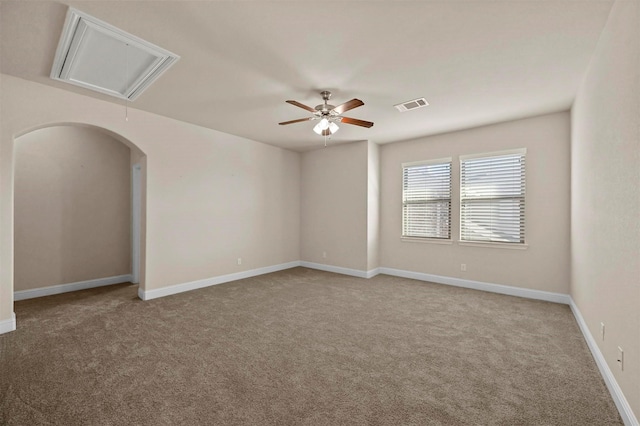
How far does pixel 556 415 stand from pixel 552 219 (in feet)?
10.7

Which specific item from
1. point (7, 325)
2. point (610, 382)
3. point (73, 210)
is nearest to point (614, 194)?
point (610, 382)

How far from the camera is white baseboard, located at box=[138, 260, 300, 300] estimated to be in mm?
4203

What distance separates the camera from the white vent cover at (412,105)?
365cm

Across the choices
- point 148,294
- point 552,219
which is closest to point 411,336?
point 552,219

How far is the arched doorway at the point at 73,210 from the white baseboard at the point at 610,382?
5.38 meters

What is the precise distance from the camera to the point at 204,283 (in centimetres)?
488

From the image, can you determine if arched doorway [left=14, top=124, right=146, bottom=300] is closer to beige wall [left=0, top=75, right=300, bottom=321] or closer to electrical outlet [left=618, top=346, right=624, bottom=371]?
beige wall [left=0, top=75, right=300, bottom=321]

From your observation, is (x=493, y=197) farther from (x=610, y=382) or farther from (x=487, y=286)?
(x=610, y=382)

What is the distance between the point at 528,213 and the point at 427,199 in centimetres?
160

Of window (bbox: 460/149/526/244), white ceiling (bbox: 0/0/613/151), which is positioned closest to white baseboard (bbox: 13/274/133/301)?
white ceiling (bbox: 0/0/613/151)

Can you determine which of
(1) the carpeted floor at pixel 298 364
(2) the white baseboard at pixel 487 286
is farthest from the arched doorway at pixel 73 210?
(2) the white baseboard at pixel 487 286

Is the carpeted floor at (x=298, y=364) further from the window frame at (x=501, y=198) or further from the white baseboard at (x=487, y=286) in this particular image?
the window frame at (x=501, y=198)

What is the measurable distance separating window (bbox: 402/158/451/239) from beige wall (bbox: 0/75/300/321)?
259 cm

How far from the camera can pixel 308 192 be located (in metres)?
6.70
